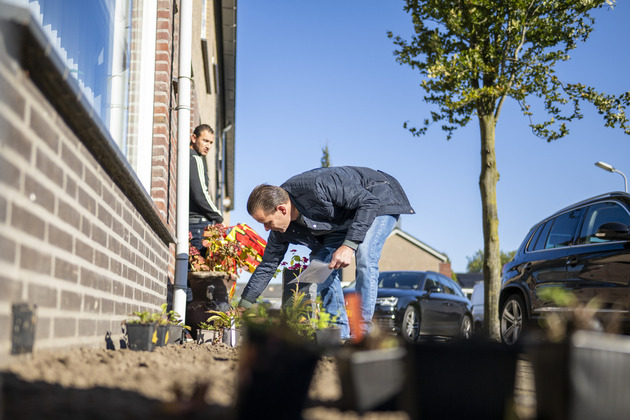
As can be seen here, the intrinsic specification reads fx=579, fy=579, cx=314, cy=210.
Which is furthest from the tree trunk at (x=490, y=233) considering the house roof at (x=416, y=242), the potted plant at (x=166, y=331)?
the house roof at (x=416, y=242)

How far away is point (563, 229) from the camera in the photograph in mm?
6555

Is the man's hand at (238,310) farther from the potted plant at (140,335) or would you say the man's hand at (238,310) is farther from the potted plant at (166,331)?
the potted plant at (140,335)

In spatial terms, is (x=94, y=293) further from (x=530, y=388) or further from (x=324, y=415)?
(x=530, y=388)

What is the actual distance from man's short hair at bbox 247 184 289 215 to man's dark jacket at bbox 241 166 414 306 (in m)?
0.21

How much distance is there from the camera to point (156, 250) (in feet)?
14.9

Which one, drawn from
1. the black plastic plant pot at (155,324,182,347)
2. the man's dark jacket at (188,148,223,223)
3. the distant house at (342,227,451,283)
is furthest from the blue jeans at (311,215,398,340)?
the distant house at (342,227,451,283)

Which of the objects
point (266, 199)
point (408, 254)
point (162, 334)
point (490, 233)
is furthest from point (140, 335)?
point (408, 254)

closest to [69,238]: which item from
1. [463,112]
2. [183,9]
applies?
[183,9]

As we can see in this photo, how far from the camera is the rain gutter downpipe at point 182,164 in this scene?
527 centimetres

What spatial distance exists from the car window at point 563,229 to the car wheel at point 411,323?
494cm

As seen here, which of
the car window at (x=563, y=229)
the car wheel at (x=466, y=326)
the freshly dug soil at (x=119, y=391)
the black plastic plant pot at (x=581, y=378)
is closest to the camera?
the freshly dug soil at (x=119, y=391)

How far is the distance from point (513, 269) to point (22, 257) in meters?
6.73

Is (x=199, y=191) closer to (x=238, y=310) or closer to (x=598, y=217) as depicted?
(x=238, y=310)

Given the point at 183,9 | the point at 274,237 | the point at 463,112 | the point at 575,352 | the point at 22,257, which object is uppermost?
the point at 463,112
